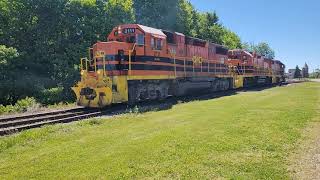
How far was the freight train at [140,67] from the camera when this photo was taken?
1795 cm

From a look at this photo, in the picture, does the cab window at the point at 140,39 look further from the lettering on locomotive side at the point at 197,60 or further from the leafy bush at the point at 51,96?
the leafy bush at the point at 51,96

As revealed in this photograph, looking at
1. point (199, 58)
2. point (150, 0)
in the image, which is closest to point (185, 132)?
point (199, 58)

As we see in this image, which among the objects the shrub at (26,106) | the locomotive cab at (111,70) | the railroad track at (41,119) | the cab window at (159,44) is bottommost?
the railroad track at (41,119)

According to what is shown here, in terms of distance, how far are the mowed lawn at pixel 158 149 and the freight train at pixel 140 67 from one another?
450 centimetres

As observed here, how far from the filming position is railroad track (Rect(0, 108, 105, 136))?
1258 centimetres

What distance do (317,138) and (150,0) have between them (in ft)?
130

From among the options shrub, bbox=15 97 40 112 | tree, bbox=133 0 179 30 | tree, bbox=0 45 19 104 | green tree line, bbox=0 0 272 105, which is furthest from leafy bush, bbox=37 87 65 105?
tree, bbox=133 0 179 30

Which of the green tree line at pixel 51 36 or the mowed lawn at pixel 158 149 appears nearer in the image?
the mowed lawn at pixel 158 149

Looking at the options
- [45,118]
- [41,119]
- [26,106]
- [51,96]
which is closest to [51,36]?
[51,96]

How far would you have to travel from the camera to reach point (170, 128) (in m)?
11.6

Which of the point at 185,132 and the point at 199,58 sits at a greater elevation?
the point at 199,58

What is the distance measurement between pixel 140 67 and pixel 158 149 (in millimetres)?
10709

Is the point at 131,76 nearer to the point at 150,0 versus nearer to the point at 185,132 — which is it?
the point at 185,132

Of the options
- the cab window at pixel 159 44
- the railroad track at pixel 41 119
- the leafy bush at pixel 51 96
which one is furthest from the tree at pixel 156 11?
the railroad track at pixel 41 119
